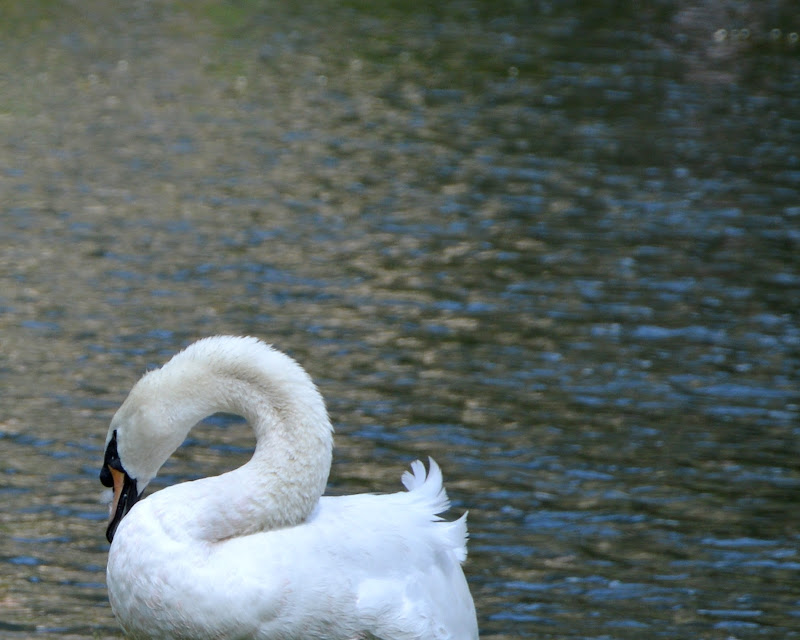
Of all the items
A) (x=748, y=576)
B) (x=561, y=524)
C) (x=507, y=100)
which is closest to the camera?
(x=748, y=576)

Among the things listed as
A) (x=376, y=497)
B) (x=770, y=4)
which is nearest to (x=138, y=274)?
(x=376, y=497)

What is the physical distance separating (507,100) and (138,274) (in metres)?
11.9

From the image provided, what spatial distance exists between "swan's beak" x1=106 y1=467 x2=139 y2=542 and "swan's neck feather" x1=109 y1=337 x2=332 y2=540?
1.8 inches

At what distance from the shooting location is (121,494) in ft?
19.2

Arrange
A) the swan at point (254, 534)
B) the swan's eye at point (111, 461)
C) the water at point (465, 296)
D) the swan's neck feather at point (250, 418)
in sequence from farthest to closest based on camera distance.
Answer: the water at point (465, 296) < the swan's eye at point (111, 461) < the swan's neck feather at point (250, 418) < the swan at point (254, 534)

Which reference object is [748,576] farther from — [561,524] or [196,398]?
[196,398]

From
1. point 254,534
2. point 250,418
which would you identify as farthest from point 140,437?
point 254,534

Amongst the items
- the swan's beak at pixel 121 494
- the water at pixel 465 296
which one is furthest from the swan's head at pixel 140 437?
the water at pixel 465 296

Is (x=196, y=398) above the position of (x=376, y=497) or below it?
above

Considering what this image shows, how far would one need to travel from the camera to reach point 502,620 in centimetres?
789

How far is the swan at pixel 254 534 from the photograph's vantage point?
530cm

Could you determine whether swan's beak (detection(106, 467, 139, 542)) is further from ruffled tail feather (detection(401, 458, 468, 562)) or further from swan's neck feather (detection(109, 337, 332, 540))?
ruffled tail feather (detection(401, 458, 468, 562))

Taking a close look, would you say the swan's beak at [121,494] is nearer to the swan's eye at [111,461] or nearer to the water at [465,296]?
the swan's eye at [111,461]

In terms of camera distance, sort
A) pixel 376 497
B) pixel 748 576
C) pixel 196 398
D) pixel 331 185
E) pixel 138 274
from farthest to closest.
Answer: pixel 331 185 → pixel 138 274 → pixel 748 576 → pixel 376 497 → pixel 196 398
